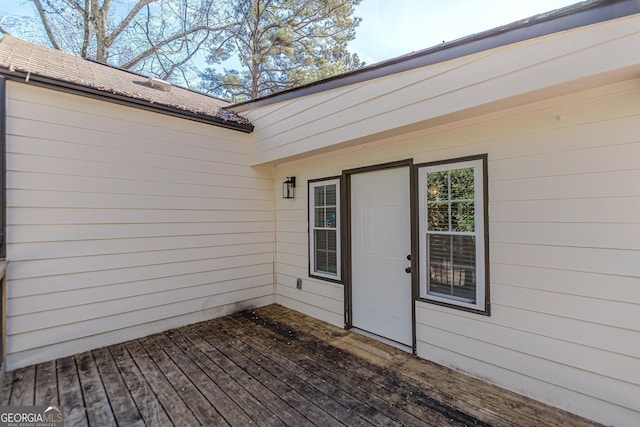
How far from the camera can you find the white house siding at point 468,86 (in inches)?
69.7

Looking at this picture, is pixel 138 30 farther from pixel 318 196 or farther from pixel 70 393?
pixel 70 393

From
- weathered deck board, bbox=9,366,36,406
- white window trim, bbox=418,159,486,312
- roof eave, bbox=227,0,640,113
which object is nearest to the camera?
roof eave, bbox=227,0,640,113

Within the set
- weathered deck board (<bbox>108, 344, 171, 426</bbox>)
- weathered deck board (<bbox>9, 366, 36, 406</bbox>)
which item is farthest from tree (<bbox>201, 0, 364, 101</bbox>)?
weathered deck board (<bbox>9, 366, 36, 406</bbox>)

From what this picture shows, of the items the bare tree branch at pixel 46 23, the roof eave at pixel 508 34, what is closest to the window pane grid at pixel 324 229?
the roof eave at pixel 508 34

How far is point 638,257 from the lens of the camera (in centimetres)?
190

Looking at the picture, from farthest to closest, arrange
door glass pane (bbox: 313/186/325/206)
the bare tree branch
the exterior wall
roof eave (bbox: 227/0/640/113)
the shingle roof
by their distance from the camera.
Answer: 1. the bare tree branch
2. door glass pane (bbox: 313/186/325/206)
3. the shingle roof
4. the exterior wall
5. roof eave (bbox: 227/0/640/113)

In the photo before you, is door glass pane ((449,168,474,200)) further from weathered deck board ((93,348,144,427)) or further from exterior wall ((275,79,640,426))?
weathered deck board ((93,348,144,427))

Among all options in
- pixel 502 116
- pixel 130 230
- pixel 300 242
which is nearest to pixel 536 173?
pixel 502 116

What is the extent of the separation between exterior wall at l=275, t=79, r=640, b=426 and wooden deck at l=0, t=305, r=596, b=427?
268mm

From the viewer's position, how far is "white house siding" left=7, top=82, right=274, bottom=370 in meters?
2.84

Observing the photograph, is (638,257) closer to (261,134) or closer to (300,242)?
(300,242)

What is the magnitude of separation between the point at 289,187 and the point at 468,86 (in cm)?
291

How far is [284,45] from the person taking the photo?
8.53m

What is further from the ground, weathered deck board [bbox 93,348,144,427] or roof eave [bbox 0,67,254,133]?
roof eave [bbox 0,67,254,133]
